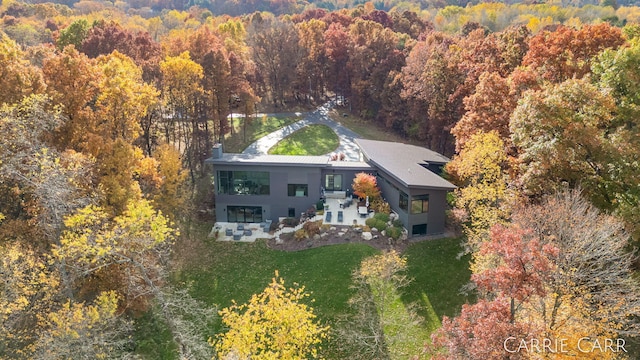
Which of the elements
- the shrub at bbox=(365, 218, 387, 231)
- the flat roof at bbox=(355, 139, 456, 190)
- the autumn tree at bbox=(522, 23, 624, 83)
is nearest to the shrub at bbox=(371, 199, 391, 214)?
the shrub at bbox=(365, 218, 387, 231)

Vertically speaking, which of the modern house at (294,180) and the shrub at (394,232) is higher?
the modern house at (294,180)

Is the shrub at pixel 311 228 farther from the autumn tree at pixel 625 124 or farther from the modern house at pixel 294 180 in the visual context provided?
the autumn tree at pixel 625 124

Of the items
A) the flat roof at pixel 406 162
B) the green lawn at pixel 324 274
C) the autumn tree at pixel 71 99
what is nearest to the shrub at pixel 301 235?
the green lawn at pixel 324 274

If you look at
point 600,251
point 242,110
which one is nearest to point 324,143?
point 242,110

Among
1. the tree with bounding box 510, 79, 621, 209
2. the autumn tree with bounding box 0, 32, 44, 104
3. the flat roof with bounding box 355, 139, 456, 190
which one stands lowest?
the flat roof with bounding box 355, 139, 456, 190

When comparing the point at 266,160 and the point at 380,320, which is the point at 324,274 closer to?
the point at 380,320

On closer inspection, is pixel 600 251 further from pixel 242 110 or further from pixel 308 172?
pixel 242 110

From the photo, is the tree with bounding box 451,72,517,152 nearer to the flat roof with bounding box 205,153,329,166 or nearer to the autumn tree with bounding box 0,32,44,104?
the flat roof with bounding box 205,153,329,166

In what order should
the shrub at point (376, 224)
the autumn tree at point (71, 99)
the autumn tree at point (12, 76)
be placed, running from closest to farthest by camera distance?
the autumn tree at point (12, 76) → the autumn tree at point (71, 99) → the shrub at point (376, 224)

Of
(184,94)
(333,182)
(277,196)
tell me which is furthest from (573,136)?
(184,94)
